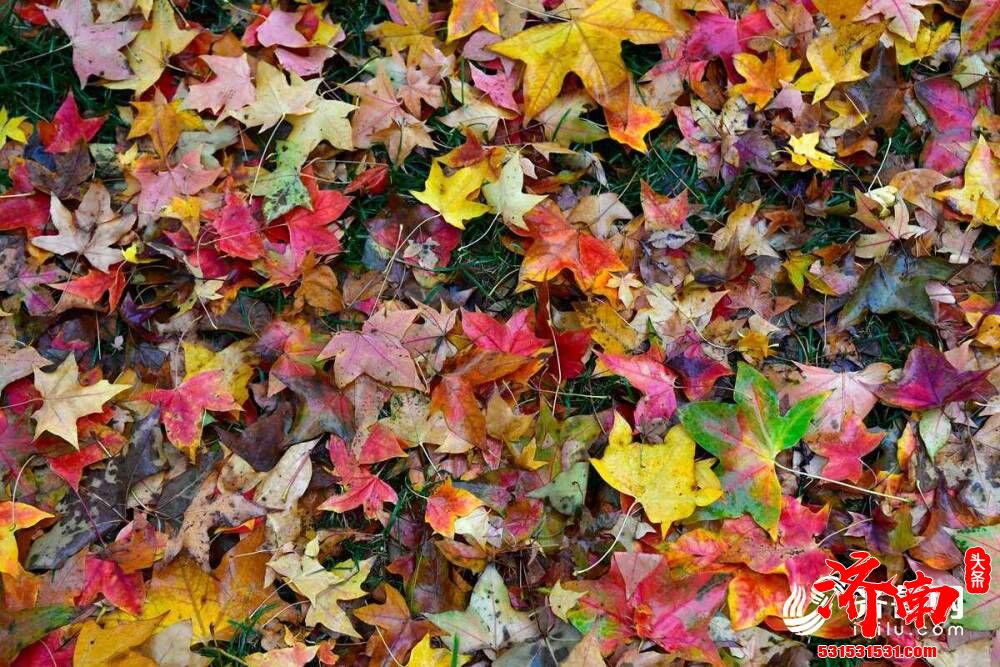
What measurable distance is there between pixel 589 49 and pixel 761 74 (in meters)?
0.51

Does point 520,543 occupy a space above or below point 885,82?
below

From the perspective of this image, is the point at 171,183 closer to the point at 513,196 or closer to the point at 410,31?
the point at 410,31

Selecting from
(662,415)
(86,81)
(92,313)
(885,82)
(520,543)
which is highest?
(86,81)

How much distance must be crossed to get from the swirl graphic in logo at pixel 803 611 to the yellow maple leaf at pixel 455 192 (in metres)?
1.23

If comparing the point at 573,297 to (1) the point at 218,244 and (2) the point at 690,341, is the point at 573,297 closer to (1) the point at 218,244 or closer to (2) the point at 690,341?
(2) the point at 690,341

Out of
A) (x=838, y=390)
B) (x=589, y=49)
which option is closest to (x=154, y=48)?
(x=589, y=49)

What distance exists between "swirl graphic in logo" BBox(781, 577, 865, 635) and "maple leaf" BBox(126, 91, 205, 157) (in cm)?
199

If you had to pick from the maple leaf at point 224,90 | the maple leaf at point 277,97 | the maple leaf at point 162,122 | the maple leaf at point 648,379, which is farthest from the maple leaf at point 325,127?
the maple leaf at point 648,379

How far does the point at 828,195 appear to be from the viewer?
2076 mm

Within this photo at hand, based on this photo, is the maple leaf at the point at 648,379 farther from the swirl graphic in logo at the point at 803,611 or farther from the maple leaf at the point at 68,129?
the maple leaf at the point at 68,129

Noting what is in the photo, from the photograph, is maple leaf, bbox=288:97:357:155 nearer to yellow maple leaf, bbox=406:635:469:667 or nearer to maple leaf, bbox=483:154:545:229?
maple leaf, bbox=483:154:545:229

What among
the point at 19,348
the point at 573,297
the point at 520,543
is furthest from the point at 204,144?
the point at 520,543

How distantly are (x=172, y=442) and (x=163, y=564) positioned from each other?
29cm

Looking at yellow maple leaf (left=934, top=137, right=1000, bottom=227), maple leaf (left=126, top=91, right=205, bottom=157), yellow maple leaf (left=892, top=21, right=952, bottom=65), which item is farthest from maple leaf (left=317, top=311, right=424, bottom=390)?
yellow maple leaf (left=892, top=21, right=952, bottom=65)
